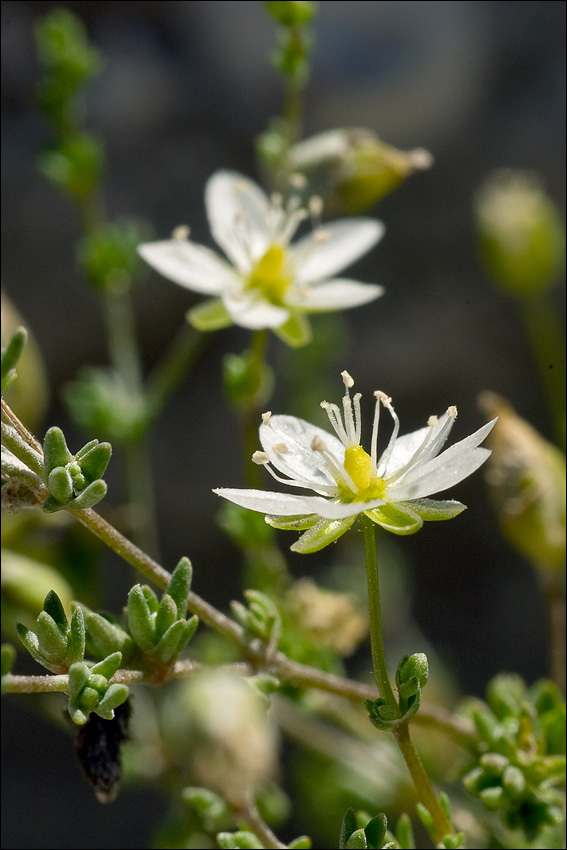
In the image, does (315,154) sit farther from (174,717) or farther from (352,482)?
(174,717)

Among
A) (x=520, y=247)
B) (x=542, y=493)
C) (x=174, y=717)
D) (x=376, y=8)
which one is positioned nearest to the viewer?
(x=542, y=493)

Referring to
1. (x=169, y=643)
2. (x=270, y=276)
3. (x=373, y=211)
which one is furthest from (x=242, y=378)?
(x=373, y=211)

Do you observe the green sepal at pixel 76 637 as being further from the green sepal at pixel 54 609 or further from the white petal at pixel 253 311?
the white petal at pixel 253 311

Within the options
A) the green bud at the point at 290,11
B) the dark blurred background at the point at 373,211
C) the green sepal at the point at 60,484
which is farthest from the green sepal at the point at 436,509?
the dark blurred background at the point at 373,211

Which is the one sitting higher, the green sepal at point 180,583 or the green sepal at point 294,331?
the green sepal at point 294,331

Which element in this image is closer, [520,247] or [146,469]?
[520,247]

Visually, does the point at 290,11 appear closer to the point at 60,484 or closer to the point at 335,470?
the point at 335,470

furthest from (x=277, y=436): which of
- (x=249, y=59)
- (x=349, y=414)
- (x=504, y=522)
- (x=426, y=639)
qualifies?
(x=249, y=59)
